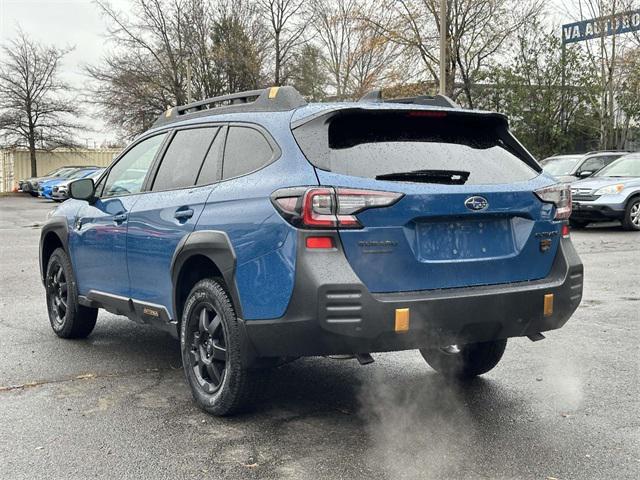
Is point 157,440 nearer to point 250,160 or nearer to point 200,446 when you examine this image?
point 200,446

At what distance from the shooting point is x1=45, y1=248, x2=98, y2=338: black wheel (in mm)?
6262

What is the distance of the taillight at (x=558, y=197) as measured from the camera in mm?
4238

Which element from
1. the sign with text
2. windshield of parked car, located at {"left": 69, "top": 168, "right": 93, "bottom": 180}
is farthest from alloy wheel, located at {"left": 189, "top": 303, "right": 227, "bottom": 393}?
windshield of parked car, located at {"left": 69, "top": 168, "right": 93, "bottom": 180}

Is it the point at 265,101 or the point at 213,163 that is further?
the point at 213,163

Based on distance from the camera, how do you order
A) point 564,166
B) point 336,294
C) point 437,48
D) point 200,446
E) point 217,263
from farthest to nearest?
point 437,48 < point 564,166 < point 217,263 < point 200,446 < point 336,294

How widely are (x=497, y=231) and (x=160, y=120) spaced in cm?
284

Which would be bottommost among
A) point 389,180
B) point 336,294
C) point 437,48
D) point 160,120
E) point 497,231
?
point 336,294

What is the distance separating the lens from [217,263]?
4.20m

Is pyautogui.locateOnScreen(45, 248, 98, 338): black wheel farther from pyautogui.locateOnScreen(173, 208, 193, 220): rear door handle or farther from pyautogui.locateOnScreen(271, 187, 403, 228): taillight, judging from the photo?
pyautogui.locateOnScreen(271, 187, 403, 228): taillight

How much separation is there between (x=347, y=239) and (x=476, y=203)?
2.40 ft

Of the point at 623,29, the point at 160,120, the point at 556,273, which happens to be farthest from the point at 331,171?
the point at 623,29

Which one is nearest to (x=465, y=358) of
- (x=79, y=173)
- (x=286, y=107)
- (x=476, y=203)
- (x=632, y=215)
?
(x=476, y=203)

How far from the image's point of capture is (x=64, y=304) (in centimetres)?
648

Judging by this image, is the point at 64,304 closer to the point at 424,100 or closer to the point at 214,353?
the point at 214,353
